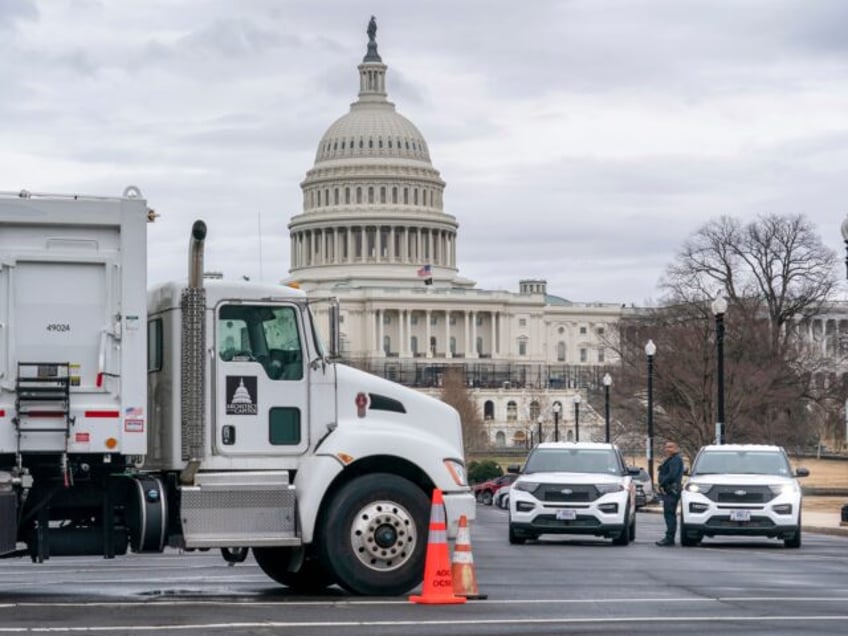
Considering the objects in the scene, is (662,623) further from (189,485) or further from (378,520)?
(189,485)

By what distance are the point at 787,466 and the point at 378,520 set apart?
1545cm

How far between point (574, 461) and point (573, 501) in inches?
51.8

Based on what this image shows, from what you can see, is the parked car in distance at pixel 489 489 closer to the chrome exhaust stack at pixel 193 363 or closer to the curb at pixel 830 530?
the curb at pixel 830 530

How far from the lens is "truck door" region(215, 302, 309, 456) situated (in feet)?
60.1

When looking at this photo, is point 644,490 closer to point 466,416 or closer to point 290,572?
point 290,572

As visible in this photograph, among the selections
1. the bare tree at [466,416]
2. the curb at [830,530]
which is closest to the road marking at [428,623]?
the curb at [830,530]

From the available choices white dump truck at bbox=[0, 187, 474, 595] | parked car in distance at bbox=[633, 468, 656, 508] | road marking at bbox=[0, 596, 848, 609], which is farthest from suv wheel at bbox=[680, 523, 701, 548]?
parked car in distance at bbox=[633, 468, 656, 508]

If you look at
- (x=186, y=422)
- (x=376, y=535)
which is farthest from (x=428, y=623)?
(x=186, y=422)

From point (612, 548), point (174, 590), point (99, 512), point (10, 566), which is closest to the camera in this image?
point (99, 512)

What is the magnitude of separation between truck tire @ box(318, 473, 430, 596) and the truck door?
73 cm

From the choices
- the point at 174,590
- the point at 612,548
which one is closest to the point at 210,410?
the point at 174,590

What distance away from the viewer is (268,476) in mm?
18125

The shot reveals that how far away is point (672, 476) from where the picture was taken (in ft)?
102

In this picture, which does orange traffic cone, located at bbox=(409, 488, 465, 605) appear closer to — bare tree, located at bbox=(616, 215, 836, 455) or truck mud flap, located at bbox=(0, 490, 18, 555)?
truck mud flap, located at bbox=(0, 490, 18, 555)
